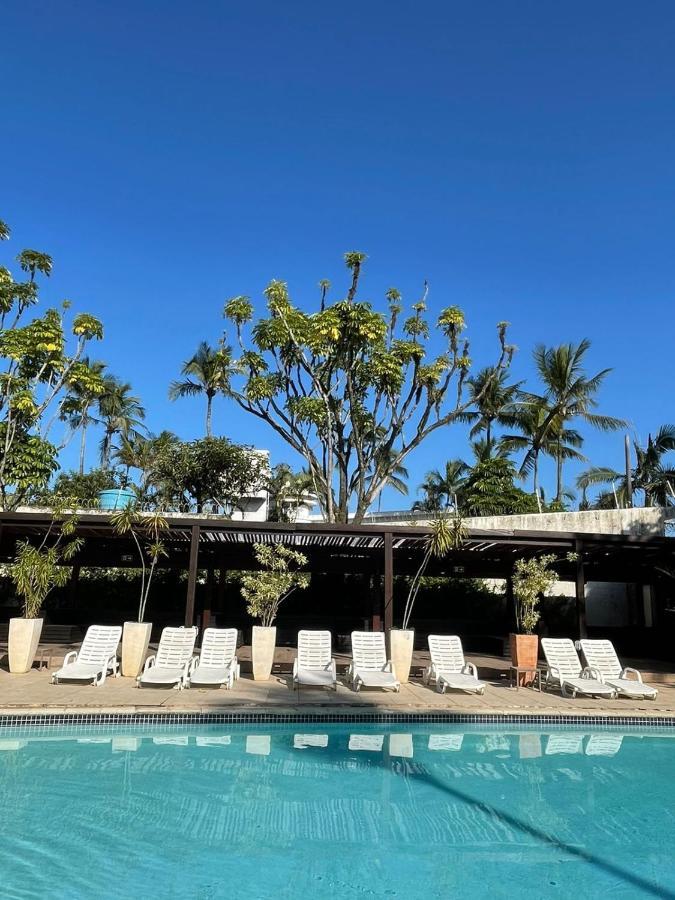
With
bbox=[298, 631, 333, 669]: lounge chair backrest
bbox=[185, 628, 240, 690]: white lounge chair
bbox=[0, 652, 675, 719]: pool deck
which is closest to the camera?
bbox=[0, 652, 675, 719]: pool deck

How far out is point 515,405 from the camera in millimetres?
30125

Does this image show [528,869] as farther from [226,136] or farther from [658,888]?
[226,136]

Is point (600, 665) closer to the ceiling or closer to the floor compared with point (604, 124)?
closer to the floor

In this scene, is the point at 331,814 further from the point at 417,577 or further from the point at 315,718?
the point at 417,577

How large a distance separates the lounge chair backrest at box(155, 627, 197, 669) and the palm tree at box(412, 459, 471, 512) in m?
25.7

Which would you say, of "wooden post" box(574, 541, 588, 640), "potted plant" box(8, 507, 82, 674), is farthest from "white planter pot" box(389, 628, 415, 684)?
"potted plant" box(8, 507, 82, 674)

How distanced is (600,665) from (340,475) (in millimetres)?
10745

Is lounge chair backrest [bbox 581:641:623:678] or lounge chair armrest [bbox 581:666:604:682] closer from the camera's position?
lounge chair armrest [bbox 581:666:604:682]

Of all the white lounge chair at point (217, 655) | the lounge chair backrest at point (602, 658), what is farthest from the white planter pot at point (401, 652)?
the lounge chair backrest at point (602, 658)

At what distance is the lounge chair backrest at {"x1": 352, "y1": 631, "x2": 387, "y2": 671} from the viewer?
11178mm

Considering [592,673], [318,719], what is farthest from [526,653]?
[318,719]

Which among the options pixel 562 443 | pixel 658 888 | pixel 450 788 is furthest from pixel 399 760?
pixel 562 443

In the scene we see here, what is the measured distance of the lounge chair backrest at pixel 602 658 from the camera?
11.1 m

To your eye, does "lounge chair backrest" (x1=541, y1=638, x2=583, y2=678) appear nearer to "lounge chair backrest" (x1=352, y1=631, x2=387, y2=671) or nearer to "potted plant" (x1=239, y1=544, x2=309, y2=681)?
"lounge chair backrest" (x1=352, y1=631, x2=387, y2=671)
